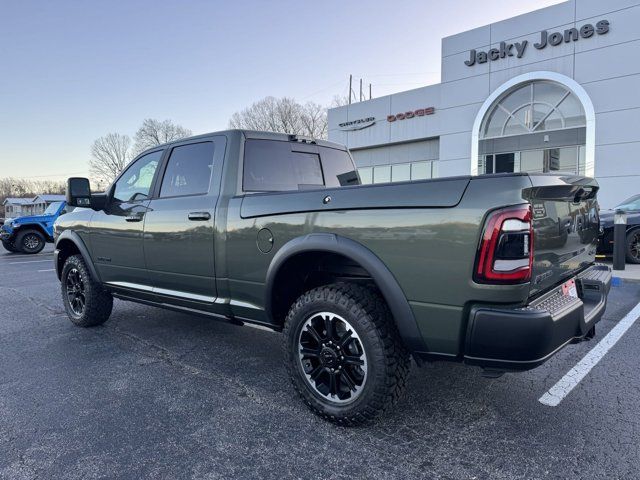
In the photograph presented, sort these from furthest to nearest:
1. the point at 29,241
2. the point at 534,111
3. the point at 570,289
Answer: the point at 534,111, the point at 29,241, the point at 570,289

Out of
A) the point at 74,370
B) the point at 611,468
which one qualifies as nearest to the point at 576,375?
the point at 611,468

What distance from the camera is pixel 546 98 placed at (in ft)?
58.0

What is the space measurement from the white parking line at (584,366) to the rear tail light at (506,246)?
141cm

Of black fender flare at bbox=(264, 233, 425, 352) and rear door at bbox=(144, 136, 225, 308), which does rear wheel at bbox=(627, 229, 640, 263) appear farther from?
rear door at bbox=(144, 136, 225, 308)

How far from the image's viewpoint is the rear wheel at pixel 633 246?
8.74 metres

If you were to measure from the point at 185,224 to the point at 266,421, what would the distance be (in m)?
1.67

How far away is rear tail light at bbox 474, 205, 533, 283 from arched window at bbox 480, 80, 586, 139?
695 inches

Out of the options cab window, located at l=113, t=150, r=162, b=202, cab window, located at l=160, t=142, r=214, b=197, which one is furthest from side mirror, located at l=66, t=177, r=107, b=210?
cab window, located at l=160, t=142, r=214, b=197

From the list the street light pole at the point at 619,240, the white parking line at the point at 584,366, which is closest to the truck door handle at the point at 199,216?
the white parking line at the point at 584,366

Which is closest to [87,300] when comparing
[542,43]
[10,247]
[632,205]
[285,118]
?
[632,205]

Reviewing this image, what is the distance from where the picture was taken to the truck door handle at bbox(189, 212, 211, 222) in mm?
3359

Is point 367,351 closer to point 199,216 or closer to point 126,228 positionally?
point 199,216

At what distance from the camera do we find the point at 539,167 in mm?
18094

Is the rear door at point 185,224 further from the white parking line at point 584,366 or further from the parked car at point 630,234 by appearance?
the parked car at point 630,234
